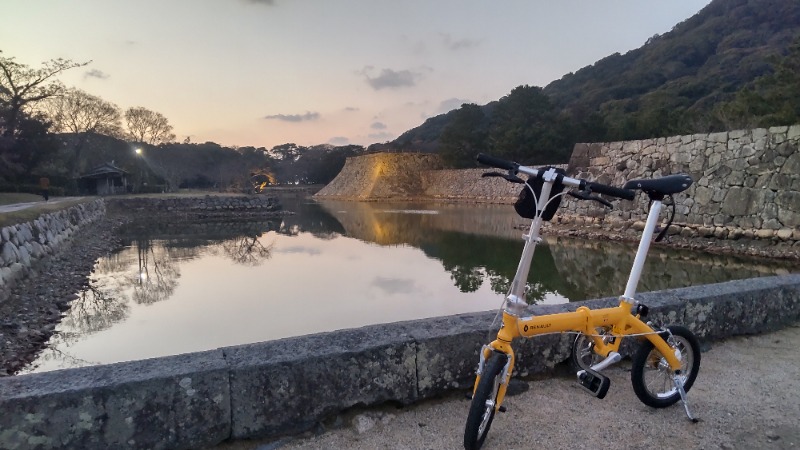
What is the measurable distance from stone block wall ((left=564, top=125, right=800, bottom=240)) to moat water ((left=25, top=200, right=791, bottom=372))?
150cm

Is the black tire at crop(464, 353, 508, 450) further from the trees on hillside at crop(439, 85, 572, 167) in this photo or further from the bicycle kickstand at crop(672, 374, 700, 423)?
the trees on hillside at crop(439, 85, 572, 167)

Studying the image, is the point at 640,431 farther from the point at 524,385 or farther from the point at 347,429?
the point at 347,429

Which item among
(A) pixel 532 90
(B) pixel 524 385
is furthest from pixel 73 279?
(A) pixel 532 90

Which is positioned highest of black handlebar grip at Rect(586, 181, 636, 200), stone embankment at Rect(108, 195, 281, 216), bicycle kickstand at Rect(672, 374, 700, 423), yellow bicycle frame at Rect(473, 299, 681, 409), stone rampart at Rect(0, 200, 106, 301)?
black handlebar grip at Rect(586, 181, 636, 200)

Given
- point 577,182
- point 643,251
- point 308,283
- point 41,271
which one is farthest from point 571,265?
point 41,271

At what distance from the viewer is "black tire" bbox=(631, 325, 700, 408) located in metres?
2.37

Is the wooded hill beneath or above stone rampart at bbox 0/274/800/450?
above

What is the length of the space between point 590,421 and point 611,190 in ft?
3.85

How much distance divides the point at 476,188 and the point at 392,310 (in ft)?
126

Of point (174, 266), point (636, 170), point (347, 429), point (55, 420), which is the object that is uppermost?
point (636, 170)

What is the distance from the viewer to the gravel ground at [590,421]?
83.3 inches

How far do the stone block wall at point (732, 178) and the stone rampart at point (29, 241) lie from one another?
52.3 ft

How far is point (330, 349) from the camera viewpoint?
7.51 ft

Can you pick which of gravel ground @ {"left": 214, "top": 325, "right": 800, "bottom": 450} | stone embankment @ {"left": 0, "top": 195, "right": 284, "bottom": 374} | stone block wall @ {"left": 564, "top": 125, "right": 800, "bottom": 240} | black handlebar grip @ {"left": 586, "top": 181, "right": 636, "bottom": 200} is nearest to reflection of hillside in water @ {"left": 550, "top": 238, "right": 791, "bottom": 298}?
stone block wall @ {"left": 564, "top": 125, "right": 800, "bottom": 240}
